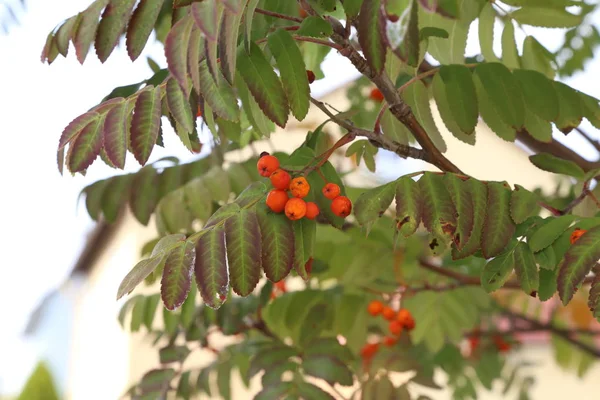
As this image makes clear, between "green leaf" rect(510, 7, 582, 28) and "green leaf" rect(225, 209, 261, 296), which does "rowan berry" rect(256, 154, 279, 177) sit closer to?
"green leaf" rect(225, 209, 261, 296)

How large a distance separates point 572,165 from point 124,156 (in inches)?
27.6

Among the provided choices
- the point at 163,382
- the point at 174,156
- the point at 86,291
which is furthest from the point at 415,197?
the point at 86,291

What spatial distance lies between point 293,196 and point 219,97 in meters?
0.16

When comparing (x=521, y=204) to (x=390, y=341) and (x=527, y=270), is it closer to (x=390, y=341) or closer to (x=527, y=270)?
(x=527, y=270)

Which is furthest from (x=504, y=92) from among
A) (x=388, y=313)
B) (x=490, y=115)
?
(x=388, y=313)

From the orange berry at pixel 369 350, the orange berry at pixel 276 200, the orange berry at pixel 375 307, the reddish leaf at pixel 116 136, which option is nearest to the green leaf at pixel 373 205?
the orange berry at pixel 276 200

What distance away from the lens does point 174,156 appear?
1.91m

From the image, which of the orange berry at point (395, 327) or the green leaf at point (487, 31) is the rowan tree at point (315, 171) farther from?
the orange berry at point (395, 327)

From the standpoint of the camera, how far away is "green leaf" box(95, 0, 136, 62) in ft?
3.22

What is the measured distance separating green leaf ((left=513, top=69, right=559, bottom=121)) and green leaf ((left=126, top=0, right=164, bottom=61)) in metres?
0.61

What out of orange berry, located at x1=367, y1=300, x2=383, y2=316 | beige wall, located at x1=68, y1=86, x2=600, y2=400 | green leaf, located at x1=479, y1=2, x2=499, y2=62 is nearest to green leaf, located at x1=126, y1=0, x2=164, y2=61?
green leaf, located at x1=479, y1=2, x2=499, y2=62

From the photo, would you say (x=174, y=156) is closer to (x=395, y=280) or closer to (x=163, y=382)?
(x=163, y=382)

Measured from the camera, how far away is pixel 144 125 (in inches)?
35.2

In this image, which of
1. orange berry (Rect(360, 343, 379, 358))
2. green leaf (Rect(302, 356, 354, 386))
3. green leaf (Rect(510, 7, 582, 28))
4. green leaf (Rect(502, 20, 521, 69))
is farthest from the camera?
orange berry (Rect(360, 343, 379, 358))
